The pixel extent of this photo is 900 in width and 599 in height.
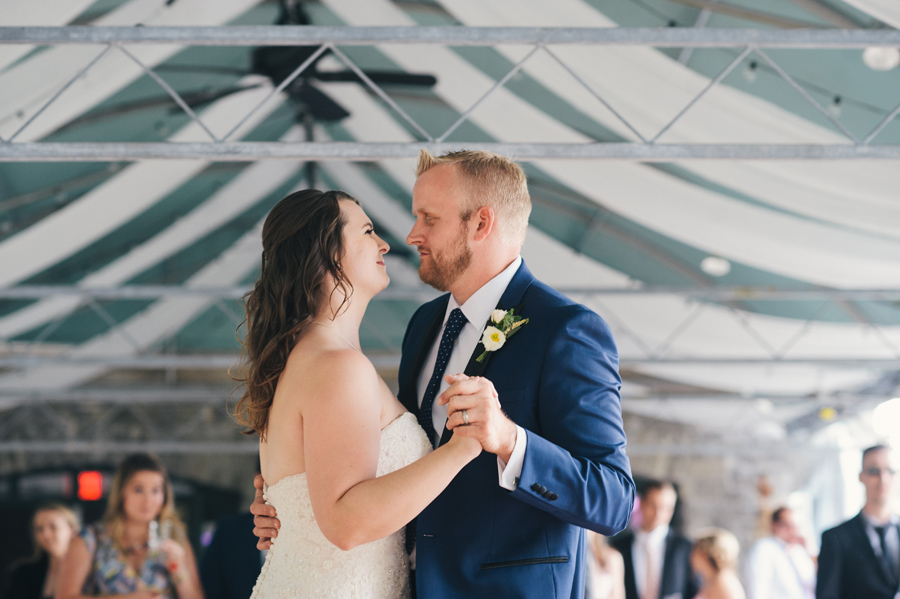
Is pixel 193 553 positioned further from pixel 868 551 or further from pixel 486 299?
pixel 868 551

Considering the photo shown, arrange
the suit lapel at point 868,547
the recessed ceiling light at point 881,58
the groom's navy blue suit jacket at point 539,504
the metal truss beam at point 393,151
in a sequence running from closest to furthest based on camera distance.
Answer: the groom's navy blue suit jacket at point 539,504, the metal truss beam at point 393,151, the suit lapel at point 868,547, the recessed ceiling light at point 881,58

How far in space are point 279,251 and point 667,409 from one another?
12825mm

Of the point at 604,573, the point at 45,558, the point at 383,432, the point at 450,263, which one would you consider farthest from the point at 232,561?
the point at 604,573

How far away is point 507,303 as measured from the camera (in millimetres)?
2000

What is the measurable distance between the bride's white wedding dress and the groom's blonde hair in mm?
490

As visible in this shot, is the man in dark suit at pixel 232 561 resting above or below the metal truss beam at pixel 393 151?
below

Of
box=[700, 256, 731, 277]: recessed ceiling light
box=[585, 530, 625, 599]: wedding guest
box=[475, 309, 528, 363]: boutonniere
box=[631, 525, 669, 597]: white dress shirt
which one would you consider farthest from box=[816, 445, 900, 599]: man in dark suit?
box=[700, 256, 731, 277]: recessed ceiling light

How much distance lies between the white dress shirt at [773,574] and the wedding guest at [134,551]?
4.56 metres

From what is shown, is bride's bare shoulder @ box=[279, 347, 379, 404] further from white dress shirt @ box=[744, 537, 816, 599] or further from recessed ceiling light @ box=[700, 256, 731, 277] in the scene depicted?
recessed ceiling light @ box=[700, 256, 731, 277]

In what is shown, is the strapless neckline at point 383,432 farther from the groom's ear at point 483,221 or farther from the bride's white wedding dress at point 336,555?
the groom's ear at point 483,221

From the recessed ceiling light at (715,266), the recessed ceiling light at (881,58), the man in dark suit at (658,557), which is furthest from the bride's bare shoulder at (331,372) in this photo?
the recessed ceiling light at (715,266)

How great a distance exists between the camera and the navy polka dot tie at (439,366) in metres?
2.05

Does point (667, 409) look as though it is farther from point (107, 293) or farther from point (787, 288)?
point (107, 293)

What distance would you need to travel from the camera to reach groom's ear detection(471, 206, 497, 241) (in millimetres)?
2047
